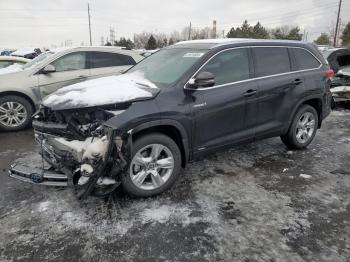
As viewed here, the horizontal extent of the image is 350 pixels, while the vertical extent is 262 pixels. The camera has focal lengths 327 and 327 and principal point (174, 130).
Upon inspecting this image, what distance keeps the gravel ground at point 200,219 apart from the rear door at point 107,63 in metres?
3.38

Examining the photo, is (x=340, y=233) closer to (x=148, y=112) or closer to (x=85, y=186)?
(x=148, y=112)

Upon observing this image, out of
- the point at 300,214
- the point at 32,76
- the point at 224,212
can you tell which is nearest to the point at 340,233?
the point at 300,214

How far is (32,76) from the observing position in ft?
22.9

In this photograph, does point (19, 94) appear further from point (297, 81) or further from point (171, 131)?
point (297, 81)

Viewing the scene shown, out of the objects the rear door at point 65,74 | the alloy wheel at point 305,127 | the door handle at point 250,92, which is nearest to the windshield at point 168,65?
the door handle at point 250,92

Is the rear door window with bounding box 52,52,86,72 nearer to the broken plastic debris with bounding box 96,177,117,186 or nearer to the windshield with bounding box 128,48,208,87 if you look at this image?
the windshield with bounding box 128,48,208,87

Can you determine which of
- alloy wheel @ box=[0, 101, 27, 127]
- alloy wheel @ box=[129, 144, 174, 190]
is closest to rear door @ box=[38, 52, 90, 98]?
alloy wheel @ box=[0, 101, 27, 127]

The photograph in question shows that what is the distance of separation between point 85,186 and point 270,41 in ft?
11.9

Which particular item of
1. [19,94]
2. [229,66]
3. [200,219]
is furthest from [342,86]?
[19,94]

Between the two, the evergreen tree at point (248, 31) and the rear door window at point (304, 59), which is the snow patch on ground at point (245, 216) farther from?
the evergreen tree at point (248, 31)

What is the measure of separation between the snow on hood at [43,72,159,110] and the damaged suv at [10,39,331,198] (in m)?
0.01

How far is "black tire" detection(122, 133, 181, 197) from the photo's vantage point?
12.0ft

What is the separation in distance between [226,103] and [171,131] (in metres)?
0.87

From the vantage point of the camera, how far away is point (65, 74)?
7.23m
